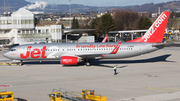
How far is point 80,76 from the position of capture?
1288 inches

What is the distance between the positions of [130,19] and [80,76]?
10512 centimetres

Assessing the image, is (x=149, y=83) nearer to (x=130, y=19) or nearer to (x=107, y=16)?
(x=107, y=16)

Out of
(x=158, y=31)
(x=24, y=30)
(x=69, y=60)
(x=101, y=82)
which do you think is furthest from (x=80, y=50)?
(x=24, y=30)

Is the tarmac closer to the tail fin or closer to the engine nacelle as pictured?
the engine nacelle

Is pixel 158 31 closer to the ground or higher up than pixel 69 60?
higher up

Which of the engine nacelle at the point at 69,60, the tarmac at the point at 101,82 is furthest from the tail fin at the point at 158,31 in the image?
the engine nacelle at the point at 69,60

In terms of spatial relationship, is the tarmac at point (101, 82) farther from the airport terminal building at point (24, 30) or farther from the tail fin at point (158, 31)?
the airport terminal building at point (24, 30)

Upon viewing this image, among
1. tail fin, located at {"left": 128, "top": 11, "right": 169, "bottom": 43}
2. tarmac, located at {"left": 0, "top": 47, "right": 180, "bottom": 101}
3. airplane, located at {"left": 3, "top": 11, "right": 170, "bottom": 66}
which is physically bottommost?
tarmac, located at {"left": 0, "top": 47, "right": 180, "bottom": 101}

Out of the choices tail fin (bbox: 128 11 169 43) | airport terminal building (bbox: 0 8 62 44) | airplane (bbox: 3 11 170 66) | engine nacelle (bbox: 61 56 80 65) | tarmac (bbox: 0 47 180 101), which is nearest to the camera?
tarmac (bbox: 0 47 180 101)

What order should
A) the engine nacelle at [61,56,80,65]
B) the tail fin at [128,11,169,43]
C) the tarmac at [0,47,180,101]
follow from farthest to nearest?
the tail fin at [128,11,169,43] → the engine nacelle at [61,56,80,65] → the tarmac at [0,47,180,101]

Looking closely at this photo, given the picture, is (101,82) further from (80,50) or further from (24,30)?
(24,30)

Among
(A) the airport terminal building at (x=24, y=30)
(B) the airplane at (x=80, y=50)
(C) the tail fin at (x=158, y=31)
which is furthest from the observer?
(A) the airport terminal building at (x=24, y=30)

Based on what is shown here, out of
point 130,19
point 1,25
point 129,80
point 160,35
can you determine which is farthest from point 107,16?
point 129,80

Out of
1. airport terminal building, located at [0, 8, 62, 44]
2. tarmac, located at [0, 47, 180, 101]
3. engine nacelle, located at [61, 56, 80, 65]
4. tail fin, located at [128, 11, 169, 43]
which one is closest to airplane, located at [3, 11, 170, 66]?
engine nacelle, located at [61, 56, 80, 65]
